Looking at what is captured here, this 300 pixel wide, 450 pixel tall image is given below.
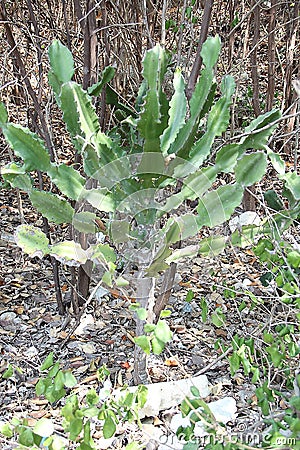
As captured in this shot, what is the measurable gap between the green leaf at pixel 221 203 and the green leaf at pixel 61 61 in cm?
50

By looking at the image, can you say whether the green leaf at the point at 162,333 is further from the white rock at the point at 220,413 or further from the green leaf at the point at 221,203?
the white rock at the point at 220,413

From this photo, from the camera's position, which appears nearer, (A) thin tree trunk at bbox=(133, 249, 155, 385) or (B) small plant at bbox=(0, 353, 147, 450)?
(B) small plant at bbox=(0, 353, 147, 450)

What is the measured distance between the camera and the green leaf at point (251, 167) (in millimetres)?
1419

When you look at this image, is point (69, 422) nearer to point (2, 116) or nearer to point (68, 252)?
point (68, 252)

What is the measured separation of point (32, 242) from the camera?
1479 mm

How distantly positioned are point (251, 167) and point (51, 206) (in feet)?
1.70

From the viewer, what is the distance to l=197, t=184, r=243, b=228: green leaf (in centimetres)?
143

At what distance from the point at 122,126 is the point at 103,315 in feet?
2.47

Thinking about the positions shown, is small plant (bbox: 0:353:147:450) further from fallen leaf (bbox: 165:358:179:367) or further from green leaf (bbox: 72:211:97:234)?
fallen leaf (bbox: 165:358:179:367)

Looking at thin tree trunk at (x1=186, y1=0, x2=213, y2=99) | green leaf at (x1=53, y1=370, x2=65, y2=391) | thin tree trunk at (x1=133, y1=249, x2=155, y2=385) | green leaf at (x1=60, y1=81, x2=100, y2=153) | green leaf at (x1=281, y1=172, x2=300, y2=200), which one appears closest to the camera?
green leaf at (x1=53, y1=370, x2=65, y2=391)

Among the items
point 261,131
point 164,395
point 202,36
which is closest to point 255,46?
point 202,36

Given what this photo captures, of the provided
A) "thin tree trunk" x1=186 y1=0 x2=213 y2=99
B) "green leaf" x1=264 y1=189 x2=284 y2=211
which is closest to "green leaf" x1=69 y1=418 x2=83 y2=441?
"green leaf" x1=264 y1=189 x2=284 y2=211

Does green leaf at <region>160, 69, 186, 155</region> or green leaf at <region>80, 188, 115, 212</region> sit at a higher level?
green leaf at <region>160, 69, 186, 155</region>

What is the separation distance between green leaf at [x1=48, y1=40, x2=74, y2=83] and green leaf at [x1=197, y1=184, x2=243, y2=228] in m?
0.50
